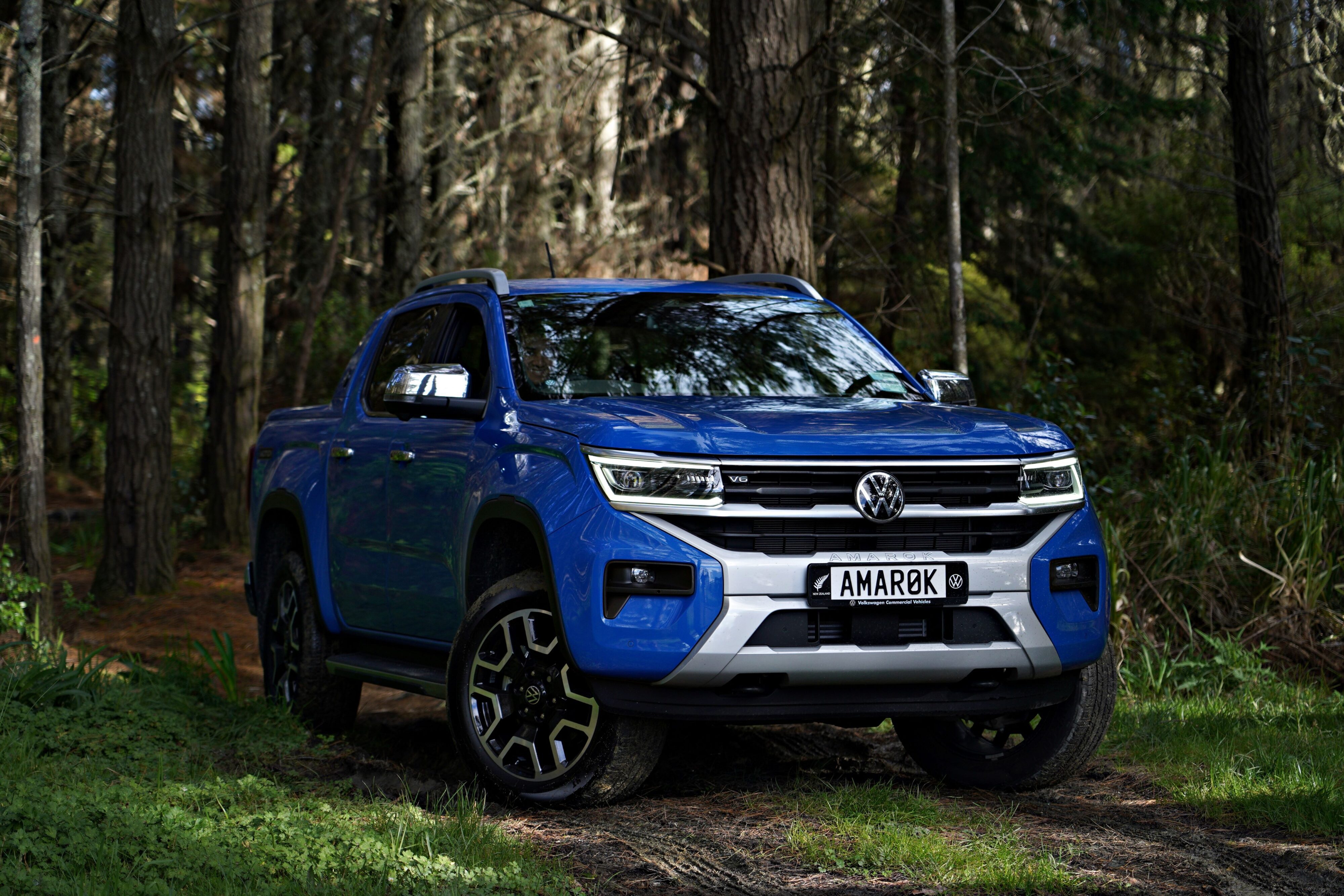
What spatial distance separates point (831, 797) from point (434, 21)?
2237cm

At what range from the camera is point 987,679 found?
4773 mm

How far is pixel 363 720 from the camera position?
810cm

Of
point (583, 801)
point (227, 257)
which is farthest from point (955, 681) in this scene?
point (227, 257)

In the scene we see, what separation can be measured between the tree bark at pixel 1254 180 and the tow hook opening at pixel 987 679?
30.2 feet

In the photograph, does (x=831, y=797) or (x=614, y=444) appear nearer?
(x=614, y=444)

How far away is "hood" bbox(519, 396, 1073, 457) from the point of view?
182 inches

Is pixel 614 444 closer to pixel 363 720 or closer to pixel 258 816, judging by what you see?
pixel 258 816

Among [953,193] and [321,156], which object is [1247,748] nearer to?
[953,193]

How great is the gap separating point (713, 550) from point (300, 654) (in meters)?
3.38

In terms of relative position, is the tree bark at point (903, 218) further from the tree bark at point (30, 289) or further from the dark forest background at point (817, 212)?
the tree bark at point (30, 289)

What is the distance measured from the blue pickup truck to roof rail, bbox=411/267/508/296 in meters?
0.03

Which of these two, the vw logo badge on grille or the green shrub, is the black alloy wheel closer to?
the vw logo badge on grille

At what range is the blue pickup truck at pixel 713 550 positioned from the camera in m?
4.51

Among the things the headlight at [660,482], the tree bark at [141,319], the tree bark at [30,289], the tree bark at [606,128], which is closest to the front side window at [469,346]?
Answer: the headlight at [660,482]
